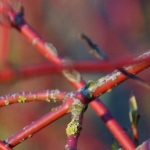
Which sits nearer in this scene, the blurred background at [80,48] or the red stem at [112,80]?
the red stem at [112,80]

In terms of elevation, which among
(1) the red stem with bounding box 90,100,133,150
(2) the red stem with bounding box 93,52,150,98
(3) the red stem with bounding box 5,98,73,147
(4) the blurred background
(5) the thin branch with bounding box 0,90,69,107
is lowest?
(1) the red stem with bounding box 90,100,133,150

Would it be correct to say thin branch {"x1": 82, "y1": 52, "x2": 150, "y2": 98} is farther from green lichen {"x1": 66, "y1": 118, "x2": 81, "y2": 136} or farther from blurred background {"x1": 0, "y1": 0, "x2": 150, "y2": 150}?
blurred background {"x1": 0, "y1": 0, "x2": 150, "y2": 150}

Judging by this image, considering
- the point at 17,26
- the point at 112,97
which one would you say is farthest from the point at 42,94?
the point at 112,97

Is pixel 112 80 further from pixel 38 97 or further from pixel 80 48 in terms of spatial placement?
pixel 80 48

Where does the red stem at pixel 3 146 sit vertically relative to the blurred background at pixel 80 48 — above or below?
below

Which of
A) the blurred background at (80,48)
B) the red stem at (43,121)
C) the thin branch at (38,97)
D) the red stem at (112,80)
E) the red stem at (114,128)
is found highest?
the blurred background at (80,48)

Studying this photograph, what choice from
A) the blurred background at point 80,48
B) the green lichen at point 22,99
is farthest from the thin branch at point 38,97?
the blurred background at point 80,48

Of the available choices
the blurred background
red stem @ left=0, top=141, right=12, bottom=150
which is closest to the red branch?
red stem @ left=0, top=141, right=12, bottom=150

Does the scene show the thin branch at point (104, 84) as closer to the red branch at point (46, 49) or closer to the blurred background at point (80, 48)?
the red branch at point (46, 49)
